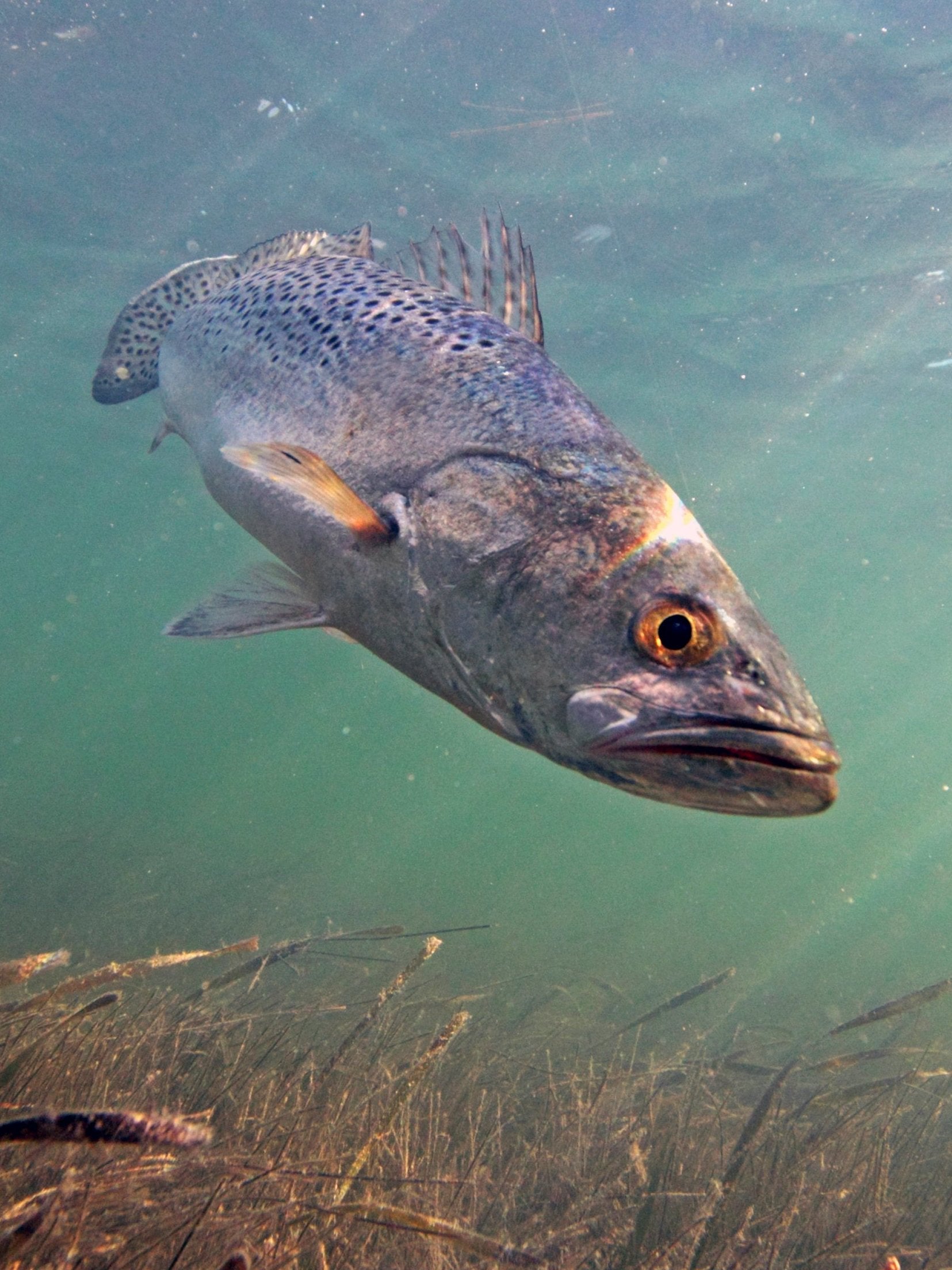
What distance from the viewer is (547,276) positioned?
1791 cm

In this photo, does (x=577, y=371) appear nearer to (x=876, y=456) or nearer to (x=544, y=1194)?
(x=876, y=456)

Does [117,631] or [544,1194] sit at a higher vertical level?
[117,631]

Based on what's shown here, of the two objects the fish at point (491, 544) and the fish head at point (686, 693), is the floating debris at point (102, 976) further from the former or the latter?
the fish head at point (686, 693)

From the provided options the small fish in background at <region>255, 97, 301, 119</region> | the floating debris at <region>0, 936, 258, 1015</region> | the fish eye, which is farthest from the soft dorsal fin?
the small fish in background at <region>255, 97, 301, 119</region>

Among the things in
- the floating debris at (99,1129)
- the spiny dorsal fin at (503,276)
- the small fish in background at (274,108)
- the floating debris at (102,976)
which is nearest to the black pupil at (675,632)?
the spiny dorsal fin at (503,276)

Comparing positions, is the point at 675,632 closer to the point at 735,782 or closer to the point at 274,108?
the point at 735,782

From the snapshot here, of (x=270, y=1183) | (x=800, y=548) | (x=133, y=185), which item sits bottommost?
(x=270, y=1183)

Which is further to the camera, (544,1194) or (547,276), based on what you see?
(547,276)

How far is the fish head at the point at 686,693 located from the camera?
167 cm

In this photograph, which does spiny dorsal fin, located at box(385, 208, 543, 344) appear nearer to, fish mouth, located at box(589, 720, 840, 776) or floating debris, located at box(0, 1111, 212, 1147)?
fish mouth, located at box(589, 720, 840, 776)

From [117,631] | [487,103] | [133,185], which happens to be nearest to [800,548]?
[487,103]

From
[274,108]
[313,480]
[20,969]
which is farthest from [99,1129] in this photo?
[274,108]

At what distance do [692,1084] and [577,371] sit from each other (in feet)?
68.8

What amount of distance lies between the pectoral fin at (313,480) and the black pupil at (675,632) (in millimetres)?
916
